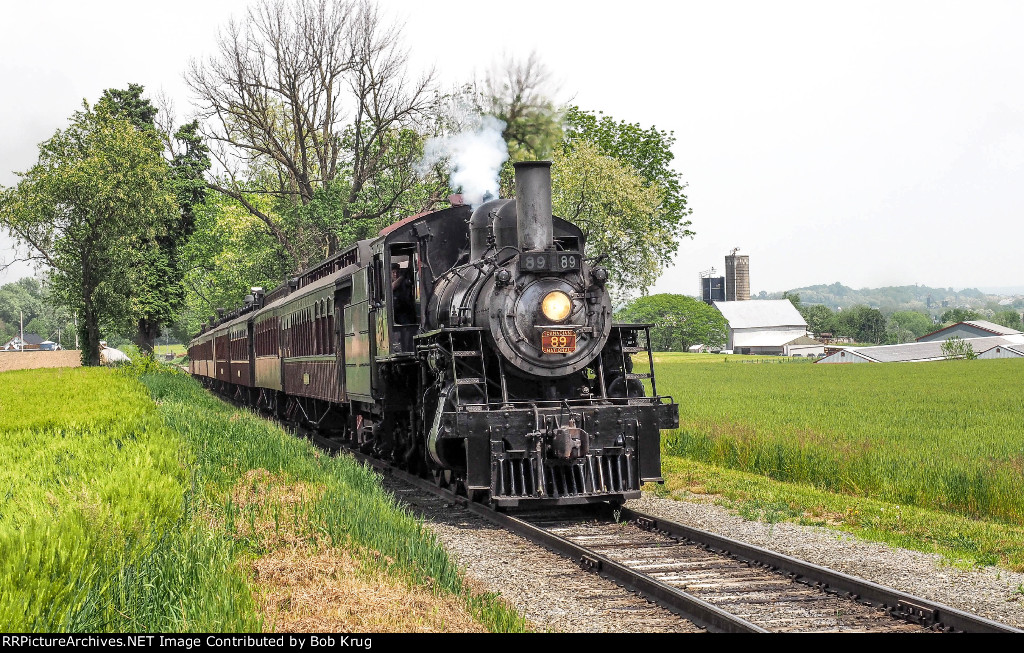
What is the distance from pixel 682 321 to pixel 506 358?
132 metres

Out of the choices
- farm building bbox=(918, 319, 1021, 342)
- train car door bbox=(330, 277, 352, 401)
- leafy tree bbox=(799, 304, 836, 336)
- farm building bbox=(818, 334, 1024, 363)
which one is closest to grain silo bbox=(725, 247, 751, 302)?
leafy tree bbox=(799, 304, 836, 336)

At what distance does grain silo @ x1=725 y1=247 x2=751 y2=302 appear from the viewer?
17288 centimetres

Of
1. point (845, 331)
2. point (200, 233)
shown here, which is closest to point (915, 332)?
point (845, 331)

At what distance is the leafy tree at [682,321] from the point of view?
139 metres

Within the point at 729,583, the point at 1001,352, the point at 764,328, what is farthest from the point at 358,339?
the point at 764,328

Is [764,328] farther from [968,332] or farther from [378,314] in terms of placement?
[378,314]

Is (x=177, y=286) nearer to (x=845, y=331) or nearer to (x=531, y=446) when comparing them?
(x=531, y=446)

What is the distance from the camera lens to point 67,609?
443 centimetres

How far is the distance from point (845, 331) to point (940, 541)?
158m

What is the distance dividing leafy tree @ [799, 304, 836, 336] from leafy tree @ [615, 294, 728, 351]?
29452 millimetres

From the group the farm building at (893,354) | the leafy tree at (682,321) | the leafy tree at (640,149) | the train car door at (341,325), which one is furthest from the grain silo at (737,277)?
the train car door at (341,325)

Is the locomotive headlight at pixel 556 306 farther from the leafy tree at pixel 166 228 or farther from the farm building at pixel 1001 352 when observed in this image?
the farm building at pixel 1001 352

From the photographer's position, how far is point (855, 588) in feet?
23.4
